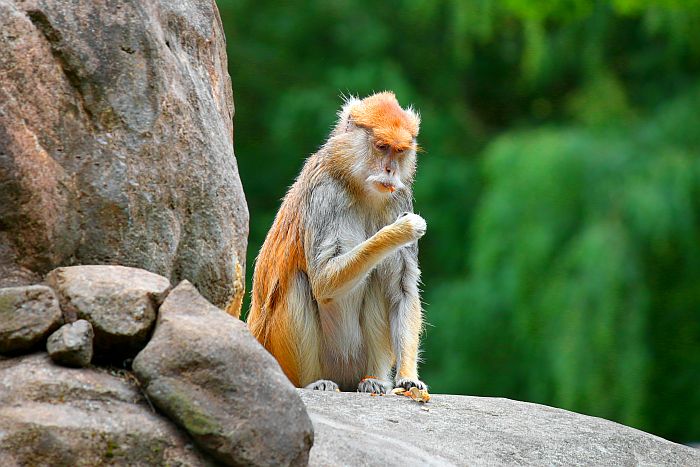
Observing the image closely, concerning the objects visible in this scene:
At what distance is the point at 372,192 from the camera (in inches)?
263

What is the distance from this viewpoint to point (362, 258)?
636 cm

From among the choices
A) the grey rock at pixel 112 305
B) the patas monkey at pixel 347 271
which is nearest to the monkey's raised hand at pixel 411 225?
the patas monkey at pixel 347 271

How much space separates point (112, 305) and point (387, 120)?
9.70 feet

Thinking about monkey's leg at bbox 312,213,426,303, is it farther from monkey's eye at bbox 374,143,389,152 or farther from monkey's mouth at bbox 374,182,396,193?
monkey's eye at bbox 374,143,389,152

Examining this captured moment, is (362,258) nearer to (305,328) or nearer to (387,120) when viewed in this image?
(305,328)

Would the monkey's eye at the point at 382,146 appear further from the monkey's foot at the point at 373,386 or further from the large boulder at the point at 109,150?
the large boulder at the point at 109,150

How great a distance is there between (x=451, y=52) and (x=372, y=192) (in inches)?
433

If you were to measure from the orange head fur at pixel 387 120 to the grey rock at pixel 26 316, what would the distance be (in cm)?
296

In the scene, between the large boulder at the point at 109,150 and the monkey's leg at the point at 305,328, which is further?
the monkey's leg at the point at 305,328

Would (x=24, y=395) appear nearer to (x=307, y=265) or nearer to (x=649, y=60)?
(x=307, y=265)

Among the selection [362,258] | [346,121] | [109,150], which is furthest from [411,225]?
[109,150]

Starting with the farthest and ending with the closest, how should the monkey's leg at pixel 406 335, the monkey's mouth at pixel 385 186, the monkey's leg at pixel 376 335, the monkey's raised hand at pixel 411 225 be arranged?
the monkey's leg at pixel 376 335 → the monkey's mouth at pixel 385 186 → the monkey's leg at pixel 406 335 → the monkey's raised hand at pixel 411 225

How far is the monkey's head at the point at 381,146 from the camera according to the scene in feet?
21.8

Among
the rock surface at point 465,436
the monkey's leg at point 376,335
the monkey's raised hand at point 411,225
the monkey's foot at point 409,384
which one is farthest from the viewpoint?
the monkey's leg at point 376,335
